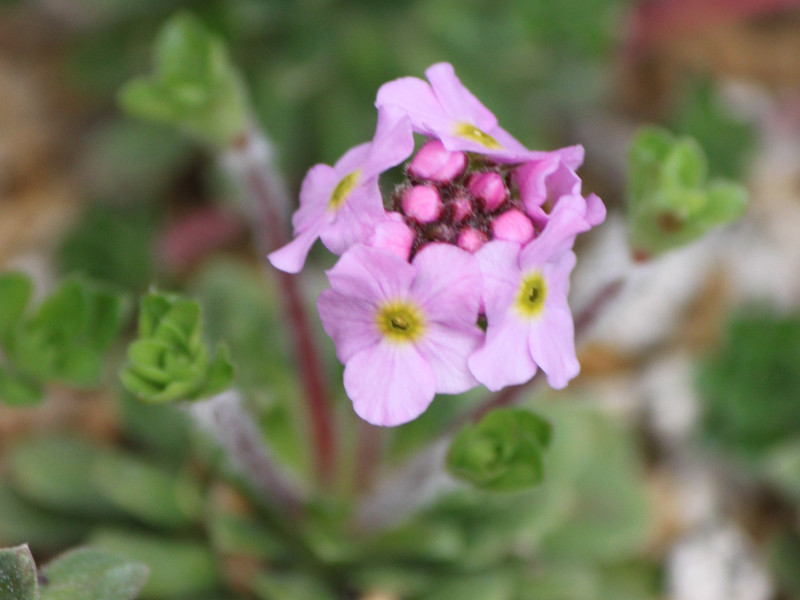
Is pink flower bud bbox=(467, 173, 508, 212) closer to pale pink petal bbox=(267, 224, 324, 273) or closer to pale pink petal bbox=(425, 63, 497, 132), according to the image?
pale pink petal bbox=(425, 63, 497, 132)

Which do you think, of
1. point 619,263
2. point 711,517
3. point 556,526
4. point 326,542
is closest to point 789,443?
point 711,517

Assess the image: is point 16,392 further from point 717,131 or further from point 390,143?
point 717,131

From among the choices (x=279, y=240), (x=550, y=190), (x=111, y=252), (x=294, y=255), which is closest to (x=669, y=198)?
(x=550, y=190)

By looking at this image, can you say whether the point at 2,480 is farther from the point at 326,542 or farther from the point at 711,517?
the point at 711,517

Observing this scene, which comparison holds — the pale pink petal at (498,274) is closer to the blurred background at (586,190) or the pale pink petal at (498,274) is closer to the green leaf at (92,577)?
the green leaf at (92,577)

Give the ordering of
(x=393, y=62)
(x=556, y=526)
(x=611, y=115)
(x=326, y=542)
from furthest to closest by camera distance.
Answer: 1. (x=611, y=115)
2. (x=393, y=62)
3. (x=556, y=526)
4. (x=326, y=542)
